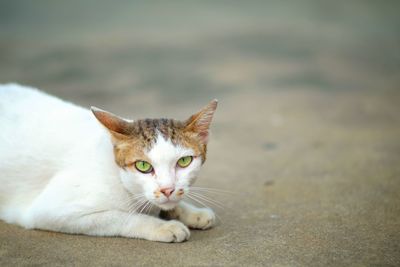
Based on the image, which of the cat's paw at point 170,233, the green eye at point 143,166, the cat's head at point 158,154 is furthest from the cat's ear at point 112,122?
the cat's paw at point 170,233

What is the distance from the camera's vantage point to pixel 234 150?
5.09 m

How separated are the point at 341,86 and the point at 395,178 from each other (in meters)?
3.37

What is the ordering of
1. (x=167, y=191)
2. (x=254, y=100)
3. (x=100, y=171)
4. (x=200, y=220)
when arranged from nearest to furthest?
(x=167, y=191)
(x=100, y=171)
(x=200, y=220)
(x=254, y=100)

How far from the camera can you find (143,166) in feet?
9.25

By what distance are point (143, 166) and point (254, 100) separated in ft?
13.6

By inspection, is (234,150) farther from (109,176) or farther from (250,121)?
(109,176)

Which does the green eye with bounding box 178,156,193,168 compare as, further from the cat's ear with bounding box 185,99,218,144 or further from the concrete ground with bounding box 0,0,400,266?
the concrete ground with bounding box 0,0,400,266

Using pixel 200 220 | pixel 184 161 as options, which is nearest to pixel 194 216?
pixel 200 220

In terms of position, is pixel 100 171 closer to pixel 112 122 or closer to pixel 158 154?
pixel 112 122

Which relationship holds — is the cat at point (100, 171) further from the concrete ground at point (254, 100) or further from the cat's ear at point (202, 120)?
the concrete ground at point (254, 100)

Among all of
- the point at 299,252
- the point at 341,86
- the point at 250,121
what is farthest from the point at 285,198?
the point at 341,86

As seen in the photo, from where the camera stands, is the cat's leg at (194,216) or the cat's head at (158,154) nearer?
the cat's head at (158,154)

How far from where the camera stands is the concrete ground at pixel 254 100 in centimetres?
289

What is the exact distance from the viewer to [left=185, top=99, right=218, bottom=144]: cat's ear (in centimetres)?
298
